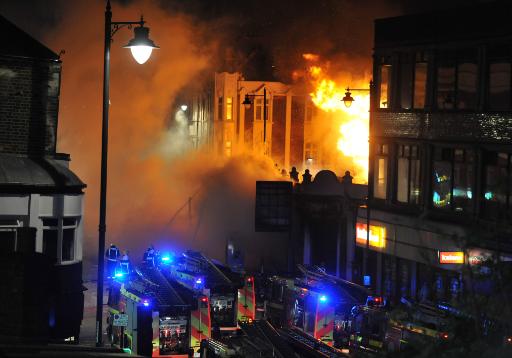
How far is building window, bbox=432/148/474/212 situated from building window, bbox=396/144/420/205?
904 millimetres

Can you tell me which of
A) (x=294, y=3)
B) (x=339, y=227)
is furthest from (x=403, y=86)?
(x=294, y=3)

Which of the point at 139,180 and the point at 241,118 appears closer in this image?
the point at 139,180

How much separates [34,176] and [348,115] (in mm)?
34913

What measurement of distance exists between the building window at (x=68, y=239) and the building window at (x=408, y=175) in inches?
615

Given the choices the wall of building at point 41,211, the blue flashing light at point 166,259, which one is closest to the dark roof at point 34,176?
the wall of building at point 41,211

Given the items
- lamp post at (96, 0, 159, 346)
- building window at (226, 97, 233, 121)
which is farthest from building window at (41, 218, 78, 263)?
building window at (226, 97, 233, 121)

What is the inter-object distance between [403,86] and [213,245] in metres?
14.0

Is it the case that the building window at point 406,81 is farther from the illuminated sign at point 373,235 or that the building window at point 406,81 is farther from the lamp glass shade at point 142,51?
the lamp glass shade at point 142,51

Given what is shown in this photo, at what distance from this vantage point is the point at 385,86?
33875mm

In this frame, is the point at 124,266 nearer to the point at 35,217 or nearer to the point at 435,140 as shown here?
the point at 35,217

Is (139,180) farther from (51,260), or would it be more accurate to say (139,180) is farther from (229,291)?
(51,260)

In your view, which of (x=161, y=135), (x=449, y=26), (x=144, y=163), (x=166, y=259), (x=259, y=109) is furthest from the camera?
(x=259, y=109)

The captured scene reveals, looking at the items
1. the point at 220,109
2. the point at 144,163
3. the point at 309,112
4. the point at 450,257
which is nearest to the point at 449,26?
the point at 450,257

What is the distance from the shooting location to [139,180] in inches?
1852
